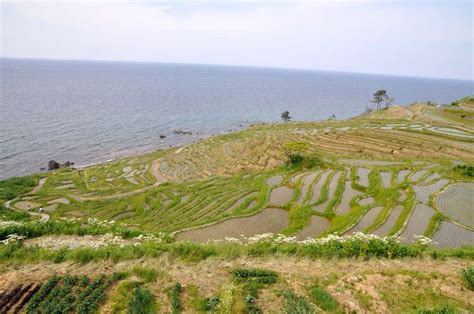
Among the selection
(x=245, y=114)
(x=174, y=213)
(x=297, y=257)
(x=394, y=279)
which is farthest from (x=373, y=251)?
(x=245, y=114)

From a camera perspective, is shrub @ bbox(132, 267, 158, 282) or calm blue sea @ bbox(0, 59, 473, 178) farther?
calm blue sea @ bbox(0, 59, 473, 178)

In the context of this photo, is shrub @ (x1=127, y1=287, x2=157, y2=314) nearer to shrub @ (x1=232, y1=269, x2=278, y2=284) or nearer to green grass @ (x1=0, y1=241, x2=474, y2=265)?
green grass @ (x1=0, y1=241, x2=474, y2=265)

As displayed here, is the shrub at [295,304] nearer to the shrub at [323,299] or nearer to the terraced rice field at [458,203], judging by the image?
the shrub at [323,299]

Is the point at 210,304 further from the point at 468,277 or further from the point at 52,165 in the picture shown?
the point at 52,165

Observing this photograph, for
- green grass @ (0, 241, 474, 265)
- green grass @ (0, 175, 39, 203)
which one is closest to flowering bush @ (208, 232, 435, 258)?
green grass @ (0, 241, 474, 265)

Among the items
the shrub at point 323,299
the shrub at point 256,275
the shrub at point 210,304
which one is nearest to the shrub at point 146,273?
the shrub at point 210,304

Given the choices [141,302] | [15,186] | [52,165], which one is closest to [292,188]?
[141,302]

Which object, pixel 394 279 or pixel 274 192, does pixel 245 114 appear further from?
pixel 394 279
